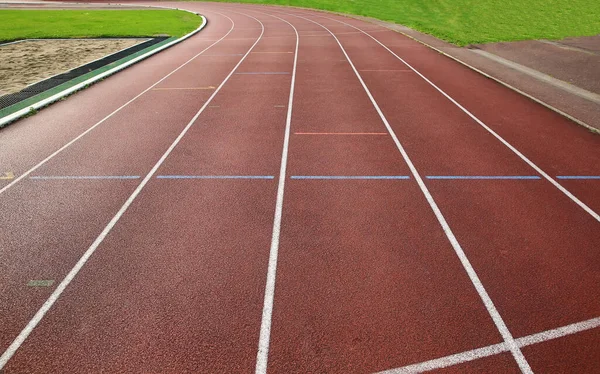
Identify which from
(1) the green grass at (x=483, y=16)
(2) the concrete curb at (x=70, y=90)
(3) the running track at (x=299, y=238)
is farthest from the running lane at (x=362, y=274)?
(1) the green grass at (x=483, y=16)

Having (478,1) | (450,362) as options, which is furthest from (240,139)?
(478,1)

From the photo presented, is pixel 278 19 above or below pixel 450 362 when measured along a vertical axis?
above

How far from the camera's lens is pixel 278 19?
29828 mm

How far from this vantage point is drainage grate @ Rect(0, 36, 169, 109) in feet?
35.4

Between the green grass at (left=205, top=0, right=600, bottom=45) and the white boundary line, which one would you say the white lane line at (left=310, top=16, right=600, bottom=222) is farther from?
the green grass at (left=205, top=0, right=600, bottom=45)

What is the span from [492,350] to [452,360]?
0.44 m

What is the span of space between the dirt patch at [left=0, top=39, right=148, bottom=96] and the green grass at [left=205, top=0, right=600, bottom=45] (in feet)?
55.4

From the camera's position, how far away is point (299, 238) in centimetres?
543

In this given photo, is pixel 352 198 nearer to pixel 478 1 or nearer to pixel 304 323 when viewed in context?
pixel 304 323

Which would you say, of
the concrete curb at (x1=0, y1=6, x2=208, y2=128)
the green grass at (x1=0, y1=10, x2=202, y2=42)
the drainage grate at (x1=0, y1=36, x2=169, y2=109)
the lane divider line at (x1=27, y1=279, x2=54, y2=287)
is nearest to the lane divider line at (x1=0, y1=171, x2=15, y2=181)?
the concrete curb at (x1=0, y1=6, x2=208, y2=128)

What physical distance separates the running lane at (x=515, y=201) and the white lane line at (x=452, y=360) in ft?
1.05

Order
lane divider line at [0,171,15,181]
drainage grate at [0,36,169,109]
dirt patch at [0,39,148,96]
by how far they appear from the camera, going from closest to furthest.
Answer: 1. lane divider line at [0,171,15,181]
2. drainage grate at [0,36,169,109]
3. dirt patch at [0,39,148,96]

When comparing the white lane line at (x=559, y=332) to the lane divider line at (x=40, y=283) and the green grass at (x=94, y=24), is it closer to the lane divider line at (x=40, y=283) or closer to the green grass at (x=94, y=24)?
the lane divider line at (x=40, y=283)

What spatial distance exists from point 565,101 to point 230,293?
10859 mm
